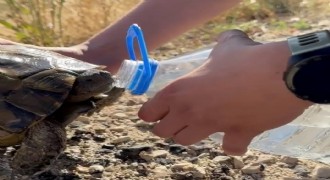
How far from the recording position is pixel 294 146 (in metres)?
2.57

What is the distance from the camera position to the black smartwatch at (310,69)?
1.40m

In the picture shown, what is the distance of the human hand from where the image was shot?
1461mm

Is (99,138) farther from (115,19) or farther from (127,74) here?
(115,19)

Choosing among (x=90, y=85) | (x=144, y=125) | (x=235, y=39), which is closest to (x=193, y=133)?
(x=235, y=39)

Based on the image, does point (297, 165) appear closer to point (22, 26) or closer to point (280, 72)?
point (280, 72)

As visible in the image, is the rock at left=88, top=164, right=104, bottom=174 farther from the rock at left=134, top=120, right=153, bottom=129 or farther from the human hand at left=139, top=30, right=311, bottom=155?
the human hand at left=139, top=30, right=311, bottom=155

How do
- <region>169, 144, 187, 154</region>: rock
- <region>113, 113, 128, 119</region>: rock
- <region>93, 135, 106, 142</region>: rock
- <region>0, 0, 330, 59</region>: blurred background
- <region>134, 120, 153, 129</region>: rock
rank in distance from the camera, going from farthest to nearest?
<region>0, 0, 330, 59</region>: blurred background
<region>113, 113, 128, 119</region>: rock
<region>134, 120, 153, 129</region>: rock
<region>93, 135, 106, 142</region>: rock
<region>169, 144, 187, 154</region>: rock

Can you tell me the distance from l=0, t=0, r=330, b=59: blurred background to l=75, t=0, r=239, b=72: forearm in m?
1.38

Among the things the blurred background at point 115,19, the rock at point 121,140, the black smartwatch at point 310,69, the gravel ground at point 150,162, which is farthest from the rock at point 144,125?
the black smartwatch at point 310,69

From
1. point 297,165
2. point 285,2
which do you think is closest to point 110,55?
point 297,165

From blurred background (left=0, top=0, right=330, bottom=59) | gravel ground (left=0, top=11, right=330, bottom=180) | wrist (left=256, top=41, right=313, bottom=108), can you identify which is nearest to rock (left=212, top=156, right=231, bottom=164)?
gravel ground (left=0, top=11, right=330, bottom=180)

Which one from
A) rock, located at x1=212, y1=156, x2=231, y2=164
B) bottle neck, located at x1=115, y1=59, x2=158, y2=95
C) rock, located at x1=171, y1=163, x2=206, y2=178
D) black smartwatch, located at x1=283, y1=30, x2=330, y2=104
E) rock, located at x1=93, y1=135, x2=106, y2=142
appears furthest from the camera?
rock, located at x1=93, y1=135, x2=106, y2=142

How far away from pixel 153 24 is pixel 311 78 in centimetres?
114

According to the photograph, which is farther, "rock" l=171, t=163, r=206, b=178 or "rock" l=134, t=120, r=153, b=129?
"rock" l=134, t=120, r=153, b=129
